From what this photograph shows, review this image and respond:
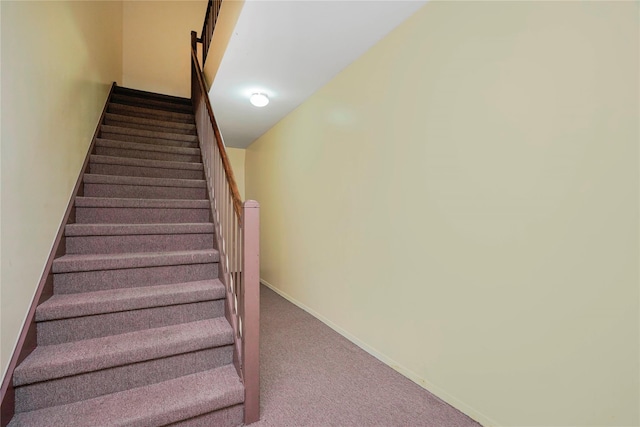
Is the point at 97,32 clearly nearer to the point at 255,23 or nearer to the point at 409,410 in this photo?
the point at 255,23

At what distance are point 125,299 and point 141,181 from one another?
1.35 m

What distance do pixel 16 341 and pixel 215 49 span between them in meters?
2.62

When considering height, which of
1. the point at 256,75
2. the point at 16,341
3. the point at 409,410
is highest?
the point at 256,75

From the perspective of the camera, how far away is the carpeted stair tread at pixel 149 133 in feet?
10.3

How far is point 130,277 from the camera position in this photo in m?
1.95

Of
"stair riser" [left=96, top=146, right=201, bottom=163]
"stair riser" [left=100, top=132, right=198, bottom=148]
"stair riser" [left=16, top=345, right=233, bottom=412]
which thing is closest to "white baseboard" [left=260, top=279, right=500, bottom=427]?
"stair riser" [left=16, top=345, right=233, bottom=412]

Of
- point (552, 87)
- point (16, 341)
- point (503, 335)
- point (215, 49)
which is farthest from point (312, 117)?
point (16, 341)

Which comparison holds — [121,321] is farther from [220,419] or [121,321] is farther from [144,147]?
[144,147]

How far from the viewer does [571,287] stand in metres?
1.19

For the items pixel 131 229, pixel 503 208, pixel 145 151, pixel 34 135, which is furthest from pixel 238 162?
pixel 503 208

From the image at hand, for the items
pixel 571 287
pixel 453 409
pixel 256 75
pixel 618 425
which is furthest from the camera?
pixel 256 75

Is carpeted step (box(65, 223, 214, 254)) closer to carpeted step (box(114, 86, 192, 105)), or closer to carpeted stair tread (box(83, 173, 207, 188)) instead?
carpeted stair tread (box(83, 173, 207, 188))

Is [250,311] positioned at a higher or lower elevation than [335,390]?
higher

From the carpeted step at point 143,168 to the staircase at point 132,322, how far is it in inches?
0.5
